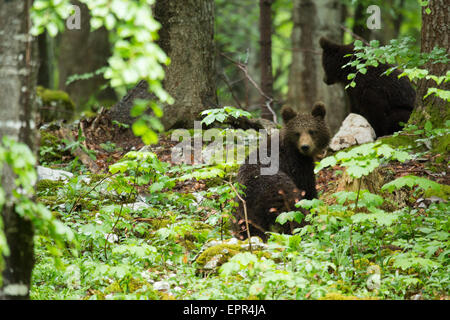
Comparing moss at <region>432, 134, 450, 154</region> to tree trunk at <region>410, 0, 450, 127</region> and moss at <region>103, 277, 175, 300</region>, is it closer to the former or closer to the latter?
tree trunk at <region>410, 0, 450, 127</region>

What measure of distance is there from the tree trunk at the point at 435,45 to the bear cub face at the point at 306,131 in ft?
5.47

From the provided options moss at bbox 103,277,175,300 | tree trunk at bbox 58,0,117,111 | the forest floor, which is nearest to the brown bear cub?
the forest floor

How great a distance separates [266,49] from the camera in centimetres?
1175

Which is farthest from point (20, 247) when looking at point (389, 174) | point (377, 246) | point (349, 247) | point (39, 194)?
point (389, 174)

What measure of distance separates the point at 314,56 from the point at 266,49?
4449 millimetres

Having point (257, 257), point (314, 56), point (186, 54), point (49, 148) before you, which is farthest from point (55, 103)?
point (257, 257)

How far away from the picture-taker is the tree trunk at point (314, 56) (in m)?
15.0

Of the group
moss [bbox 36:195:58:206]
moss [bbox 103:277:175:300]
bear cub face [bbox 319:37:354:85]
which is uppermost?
bear cub face [bbox 319:37:354:85]

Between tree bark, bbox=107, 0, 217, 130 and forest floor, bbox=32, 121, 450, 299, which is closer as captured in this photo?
forest floor, bbox=32, 121, 450, 299

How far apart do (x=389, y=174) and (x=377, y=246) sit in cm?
261

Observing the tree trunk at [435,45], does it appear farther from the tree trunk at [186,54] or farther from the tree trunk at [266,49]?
the tree trunk at [266,49]

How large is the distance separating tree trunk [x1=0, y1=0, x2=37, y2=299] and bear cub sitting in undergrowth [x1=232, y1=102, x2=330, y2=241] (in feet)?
8.90

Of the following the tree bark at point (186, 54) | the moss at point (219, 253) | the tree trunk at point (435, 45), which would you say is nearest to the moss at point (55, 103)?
the tree bark at point (186, 54)

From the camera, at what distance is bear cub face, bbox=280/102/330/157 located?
22.5 ft
